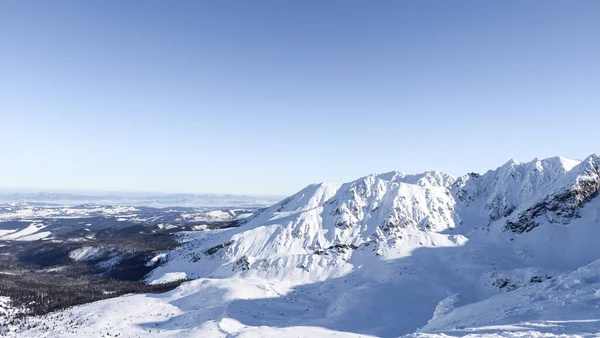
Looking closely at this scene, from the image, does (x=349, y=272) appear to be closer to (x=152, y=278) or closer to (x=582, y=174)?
(x=582, y=174)

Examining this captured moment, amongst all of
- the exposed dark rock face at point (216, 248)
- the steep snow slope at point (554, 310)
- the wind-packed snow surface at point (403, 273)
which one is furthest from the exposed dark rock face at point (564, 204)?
the exposed dark rock face at point (216, 248)

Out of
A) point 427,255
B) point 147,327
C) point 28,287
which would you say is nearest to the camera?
point 147,327

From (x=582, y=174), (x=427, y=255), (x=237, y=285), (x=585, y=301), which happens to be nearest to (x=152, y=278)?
(x=237, y=285)

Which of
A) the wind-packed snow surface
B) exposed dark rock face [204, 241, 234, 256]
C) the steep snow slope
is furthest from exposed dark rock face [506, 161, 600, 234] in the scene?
exposed dark rock face [204, 241, 234, 256]

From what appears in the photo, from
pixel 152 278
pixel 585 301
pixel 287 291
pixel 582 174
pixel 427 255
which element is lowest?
pixel 152 278

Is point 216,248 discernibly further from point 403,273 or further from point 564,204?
point 564,204

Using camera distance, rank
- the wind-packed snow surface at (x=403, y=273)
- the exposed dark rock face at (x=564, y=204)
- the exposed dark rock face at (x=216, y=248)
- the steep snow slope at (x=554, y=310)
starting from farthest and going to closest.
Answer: the exposed dark rock face at (x=216, y=248) < the exposed dark rock face at (x=564, y=204) < the wind-packed snow surface at (x=403, y=273) < the steep snow slope at (x=554, y=310)

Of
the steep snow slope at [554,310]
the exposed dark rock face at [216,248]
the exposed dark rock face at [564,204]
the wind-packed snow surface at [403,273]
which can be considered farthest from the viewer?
the exposed dark rock face at [216,248]

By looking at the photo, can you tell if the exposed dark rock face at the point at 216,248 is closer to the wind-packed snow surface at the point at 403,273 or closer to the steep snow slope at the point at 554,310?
the wind-packed snow surface at the point at 403,273

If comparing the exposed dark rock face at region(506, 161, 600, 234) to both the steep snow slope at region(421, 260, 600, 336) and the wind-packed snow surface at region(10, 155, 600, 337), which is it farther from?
the steep snow slope at region(421, 260, 600, 336)
